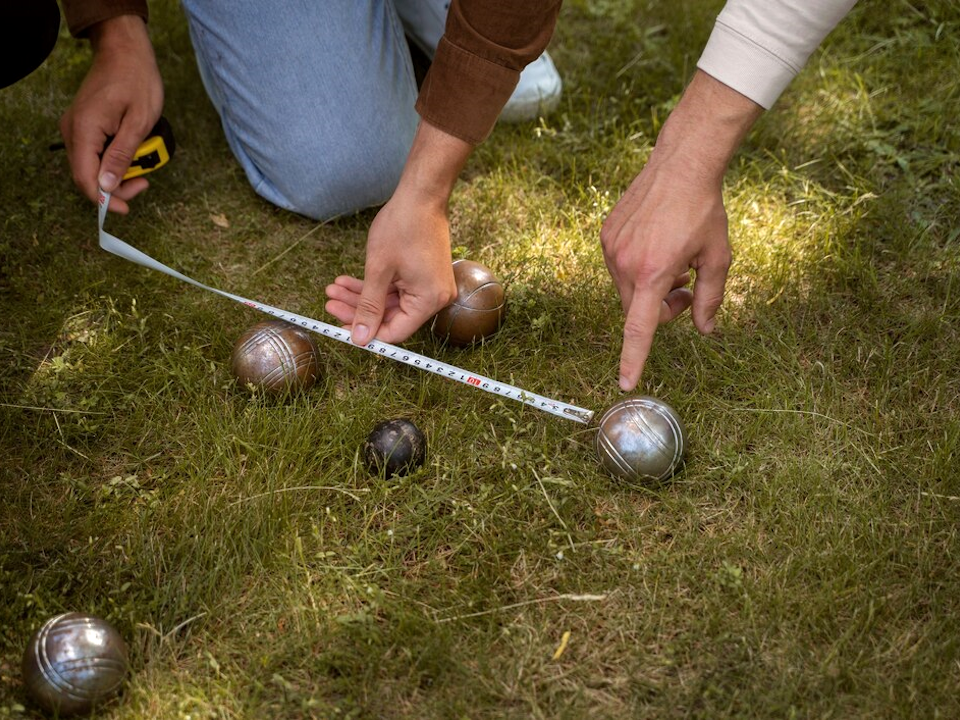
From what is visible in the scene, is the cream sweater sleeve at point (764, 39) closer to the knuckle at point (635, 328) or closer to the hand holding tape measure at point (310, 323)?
the knuckle at point (635, 328)

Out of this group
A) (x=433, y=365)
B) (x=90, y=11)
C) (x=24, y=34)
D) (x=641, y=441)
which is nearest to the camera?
(x=641, y=441)

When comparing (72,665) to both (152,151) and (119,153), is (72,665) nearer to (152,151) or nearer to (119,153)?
(119,153)

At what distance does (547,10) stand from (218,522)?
6.67ft

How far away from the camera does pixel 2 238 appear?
4.15 meters

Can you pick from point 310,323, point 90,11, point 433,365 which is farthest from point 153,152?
point 433,365

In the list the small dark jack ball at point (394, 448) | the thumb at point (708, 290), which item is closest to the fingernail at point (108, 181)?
the small dark jack ball at point (394, 448)

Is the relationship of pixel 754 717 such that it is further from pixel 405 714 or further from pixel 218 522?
pixel 218 522

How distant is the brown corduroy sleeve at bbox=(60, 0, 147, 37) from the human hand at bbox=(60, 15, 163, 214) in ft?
0.10

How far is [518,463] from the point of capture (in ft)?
10.8

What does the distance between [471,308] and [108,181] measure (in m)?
1.69

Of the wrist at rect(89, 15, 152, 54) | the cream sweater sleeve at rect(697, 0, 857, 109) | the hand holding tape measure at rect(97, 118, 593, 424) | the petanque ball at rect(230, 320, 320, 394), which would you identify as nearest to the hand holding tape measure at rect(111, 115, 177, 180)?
the hand holding tape measure at rect(97, 118, 593, 424)

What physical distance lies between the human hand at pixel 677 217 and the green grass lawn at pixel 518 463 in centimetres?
68

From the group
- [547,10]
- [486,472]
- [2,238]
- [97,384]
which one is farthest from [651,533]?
[2,238]

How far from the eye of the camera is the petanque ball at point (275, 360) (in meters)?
3.42
